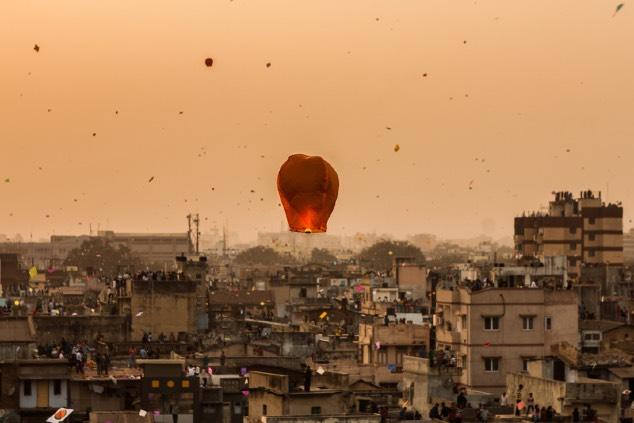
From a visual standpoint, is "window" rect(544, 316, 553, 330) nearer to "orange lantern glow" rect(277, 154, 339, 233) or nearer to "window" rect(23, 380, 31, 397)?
"window" rect(23, 380, 31, 397)

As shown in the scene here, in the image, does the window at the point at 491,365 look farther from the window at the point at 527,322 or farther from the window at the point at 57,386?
the window at the point at 57,386

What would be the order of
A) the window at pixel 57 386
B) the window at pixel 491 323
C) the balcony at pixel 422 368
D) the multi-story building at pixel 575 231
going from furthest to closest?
the multi-story building at pixel 575 231 < the window at pixel 491 323 < the balcony at pixel 422 368 < the window at pixel 57 386

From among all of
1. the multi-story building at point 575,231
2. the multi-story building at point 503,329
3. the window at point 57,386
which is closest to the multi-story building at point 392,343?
the multi-story building at point 503,329

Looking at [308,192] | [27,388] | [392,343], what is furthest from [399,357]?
[308,192]

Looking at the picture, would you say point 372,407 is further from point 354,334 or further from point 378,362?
point 354,334

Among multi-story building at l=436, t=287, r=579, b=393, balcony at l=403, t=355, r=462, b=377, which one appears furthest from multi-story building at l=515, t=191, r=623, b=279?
balcony at l=403, t=355, r=462, b=377

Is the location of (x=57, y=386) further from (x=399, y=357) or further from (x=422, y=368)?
(x=399, y=357)

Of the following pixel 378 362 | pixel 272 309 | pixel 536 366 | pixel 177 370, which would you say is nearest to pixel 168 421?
pixel 177 370
